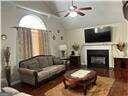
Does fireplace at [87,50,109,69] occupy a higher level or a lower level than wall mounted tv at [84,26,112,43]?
lower

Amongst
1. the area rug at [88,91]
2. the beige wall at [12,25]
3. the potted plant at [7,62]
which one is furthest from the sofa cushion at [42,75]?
the beige wall at [12,25]

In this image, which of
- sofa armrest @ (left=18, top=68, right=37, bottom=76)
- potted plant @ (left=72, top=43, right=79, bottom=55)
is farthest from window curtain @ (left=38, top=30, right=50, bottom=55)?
potted plant @ (left=72, top=43, right=79, bottom=55)

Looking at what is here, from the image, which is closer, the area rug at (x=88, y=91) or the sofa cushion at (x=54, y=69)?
the area rug at (x=88, y=91)

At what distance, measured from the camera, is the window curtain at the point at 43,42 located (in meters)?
6.33

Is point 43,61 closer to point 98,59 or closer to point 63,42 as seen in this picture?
point 63,42

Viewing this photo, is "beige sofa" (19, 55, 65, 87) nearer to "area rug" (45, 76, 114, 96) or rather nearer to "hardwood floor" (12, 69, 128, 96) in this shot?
"hardwood floor" (12, 69, 128, 96)

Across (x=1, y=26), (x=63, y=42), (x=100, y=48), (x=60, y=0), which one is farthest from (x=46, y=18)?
(x=100, y=48)

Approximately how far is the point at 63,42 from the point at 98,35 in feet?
6.86

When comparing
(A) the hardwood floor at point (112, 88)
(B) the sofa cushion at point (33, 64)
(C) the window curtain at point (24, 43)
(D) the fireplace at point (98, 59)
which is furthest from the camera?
(D) the fireplace at point (98, 59)

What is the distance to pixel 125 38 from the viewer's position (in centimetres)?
671

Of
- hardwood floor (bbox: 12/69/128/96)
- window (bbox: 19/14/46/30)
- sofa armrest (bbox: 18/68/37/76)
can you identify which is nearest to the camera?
hardwood floor (bbox: 12/69/128/96)

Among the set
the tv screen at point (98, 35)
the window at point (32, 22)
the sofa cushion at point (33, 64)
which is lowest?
the sofa cushion at point (33, 64)

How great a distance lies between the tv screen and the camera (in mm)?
6926

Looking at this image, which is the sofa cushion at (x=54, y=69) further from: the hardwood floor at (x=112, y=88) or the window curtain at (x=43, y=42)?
the window curtain at (x=43, y=42)
